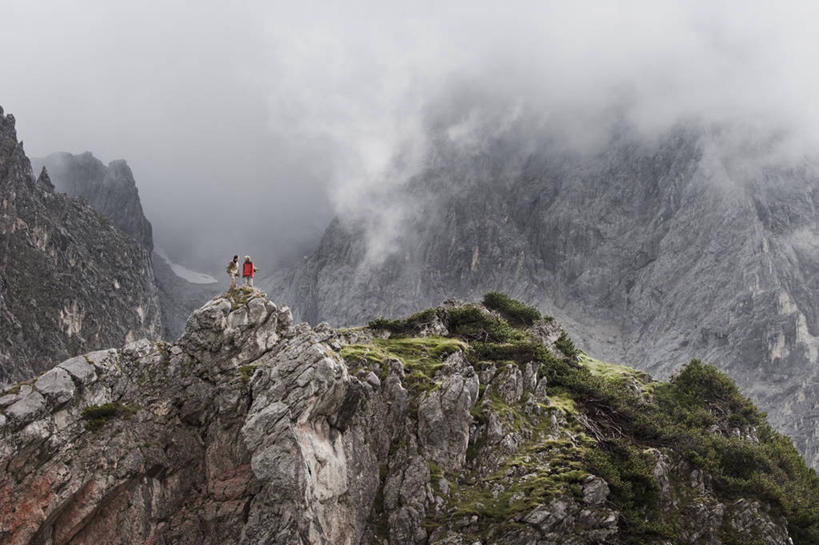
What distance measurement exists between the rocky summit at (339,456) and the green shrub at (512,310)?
18.4 m

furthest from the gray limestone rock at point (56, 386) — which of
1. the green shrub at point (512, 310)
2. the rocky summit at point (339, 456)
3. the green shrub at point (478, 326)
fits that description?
the green shrub at point (512, 310)

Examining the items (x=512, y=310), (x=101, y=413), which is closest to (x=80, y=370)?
(x=101, y=413)

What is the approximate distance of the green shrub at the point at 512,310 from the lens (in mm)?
69812

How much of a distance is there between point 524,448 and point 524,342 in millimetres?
14223

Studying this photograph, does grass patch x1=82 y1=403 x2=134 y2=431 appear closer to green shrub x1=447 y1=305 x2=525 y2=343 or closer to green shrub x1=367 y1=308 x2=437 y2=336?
green shrub x1=367 y1=308 x2=437 y2=336

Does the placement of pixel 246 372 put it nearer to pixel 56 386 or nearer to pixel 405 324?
pixel 56 386

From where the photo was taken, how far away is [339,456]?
40.8m

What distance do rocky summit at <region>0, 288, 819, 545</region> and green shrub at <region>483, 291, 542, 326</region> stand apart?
60.2 ft

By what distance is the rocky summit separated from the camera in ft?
124

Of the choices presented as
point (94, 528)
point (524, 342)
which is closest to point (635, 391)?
point (524, 342)

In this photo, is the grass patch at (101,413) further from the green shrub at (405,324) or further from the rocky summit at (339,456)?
the green shrub at (405,324)

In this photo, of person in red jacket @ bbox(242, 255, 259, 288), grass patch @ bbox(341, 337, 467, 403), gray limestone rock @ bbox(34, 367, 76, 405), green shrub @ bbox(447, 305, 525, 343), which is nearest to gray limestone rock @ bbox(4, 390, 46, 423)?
gray limestone rock @ bbox(34, 367, 76, 405)

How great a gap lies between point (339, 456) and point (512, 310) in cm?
3366

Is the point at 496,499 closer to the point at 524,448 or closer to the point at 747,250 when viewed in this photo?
the point at 524,448
